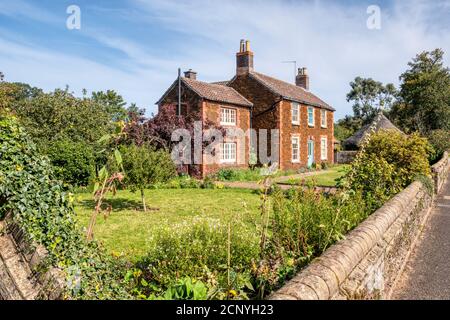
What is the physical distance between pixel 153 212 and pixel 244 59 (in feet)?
60.7

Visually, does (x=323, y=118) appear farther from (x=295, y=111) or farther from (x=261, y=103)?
(x=261, y=103)

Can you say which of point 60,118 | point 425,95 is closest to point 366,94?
point 425,95

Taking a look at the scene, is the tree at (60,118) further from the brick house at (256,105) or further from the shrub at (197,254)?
the shrub at (197,254)

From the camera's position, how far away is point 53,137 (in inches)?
784

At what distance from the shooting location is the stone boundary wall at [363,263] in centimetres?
281

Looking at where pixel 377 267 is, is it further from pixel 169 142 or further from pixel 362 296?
pixel 169 142

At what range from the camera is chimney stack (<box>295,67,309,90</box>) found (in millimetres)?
34188

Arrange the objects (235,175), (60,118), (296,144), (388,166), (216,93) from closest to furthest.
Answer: (388,166) → (60,118) → (235,175) → (216,93) → (296,144)

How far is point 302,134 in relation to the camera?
94.3ft

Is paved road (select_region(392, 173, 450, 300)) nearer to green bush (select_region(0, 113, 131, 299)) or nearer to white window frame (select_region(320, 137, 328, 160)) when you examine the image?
green bush (select_region(0, 113, 131, 299))

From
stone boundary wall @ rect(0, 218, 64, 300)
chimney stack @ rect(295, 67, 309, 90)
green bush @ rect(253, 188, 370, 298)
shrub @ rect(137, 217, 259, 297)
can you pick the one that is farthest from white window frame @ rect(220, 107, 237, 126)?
stone boundary wall @ rect(0, 218, 64, 300)

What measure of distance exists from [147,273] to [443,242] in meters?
6.32

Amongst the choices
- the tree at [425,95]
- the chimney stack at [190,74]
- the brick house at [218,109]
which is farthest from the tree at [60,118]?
the tree at [425,95]

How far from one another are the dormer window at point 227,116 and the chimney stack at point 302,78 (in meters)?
12.5
